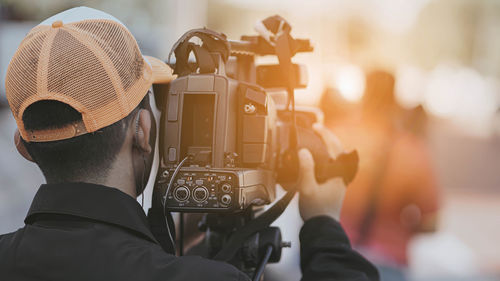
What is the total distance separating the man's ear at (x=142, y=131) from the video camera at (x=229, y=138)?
3.7 inches

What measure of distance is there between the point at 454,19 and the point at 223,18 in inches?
230

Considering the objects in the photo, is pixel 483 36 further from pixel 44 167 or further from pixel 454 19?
pixel 44 167

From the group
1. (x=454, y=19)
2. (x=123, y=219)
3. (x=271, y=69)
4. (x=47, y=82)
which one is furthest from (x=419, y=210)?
(x=454, y=19)

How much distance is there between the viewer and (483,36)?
1034 centimetres

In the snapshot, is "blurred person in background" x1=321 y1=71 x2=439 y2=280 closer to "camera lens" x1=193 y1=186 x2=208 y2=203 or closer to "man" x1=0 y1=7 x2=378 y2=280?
"camera lens" x1=193 y1=186 x2=208 y2=203

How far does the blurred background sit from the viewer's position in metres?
2.69

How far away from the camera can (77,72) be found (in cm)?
107

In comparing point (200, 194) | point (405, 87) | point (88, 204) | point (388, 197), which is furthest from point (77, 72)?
point (405, 87)

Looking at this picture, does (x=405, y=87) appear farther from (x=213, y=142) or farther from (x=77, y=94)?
(x=77, y=94)

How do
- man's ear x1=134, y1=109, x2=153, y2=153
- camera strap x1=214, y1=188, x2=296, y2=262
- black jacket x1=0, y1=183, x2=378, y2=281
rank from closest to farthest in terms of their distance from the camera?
1. black jacket x1=0, y1=183, x2=378, y2=281
2. man's ear x1=134, y1=109, x2=153, y2=153
3. camera strap x1=214, y1=188, x2=296, y2=262

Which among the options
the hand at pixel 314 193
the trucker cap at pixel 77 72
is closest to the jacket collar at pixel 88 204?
the trucker cap at pixel 77 72

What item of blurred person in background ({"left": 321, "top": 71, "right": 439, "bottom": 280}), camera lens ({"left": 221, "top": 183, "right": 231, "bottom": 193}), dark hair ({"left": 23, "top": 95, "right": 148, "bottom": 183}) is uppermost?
dark hair ({"left": 23, "top": 95, "right": 148, "bottom": 183})

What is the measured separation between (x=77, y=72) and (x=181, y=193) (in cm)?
36

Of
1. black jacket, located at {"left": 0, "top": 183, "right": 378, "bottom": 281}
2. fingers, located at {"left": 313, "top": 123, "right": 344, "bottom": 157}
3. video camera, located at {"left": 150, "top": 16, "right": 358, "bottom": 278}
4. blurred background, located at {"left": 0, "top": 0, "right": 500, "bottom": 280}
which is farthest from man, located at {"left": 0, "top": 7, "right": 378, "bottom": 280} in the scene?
blurred background, located at {"left": 0, "top": 0, "right": 500, "bottom": 280}
